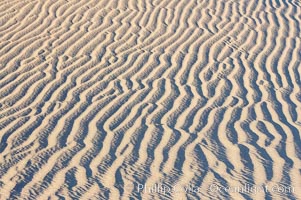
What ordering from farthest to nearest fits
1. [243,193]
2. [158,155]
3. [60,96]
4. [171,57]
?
[171,57] → [60,96] → [158,155] → [243,193]

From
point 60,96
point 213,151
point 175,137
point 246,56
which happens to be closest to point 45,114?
point 60,96

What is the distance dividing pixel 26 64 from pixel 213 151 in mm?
2897

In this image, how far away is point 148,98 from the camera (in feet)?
23.2

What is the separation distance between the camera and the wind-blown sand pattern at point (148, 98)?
211 inches

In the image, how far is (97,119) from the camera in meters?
6.48

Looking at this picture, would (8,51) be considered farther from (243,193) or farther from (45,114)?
(243,193)

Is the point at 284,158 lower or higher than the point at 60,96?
lower

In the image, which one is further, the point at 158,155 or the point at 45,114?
the point at 45,114

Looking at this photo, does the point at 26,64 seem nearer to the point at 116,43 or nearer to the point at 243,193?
the point at 116,43

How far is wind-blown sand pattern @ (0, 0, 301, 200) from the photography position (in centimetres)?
537

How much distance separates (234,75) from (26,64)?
2512mm

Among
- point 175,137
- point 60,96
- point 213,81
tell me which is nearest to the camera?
point 175,137

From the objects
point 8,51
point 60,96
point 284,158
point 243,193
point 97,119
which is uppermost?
point 8,51

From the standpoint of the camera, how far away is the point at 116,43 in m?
8.62
